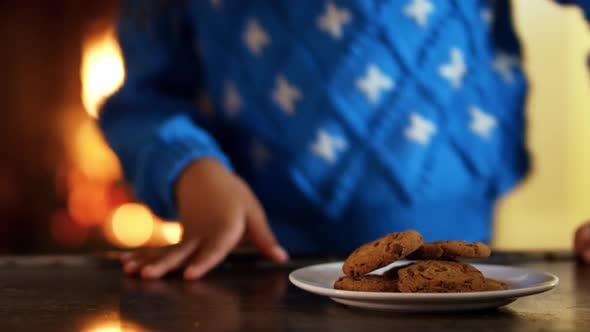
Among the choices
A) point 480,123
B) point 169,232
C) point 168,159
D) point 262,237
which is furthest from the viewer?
point 169,232

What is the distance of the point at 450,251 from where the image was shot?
0.46m

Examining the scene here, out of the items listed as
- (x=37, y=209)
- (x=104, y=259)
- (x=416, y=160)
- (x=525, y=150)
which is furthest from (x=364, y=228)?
(x=37, y=209)

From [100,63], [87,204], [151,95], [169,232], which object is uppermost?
[100,63]

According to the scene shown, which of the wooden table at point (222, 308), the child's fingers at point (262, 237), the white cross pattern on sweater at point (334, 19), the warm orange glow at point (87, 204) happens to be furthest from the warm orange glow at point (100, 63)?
the wooden table at point (222, 308)

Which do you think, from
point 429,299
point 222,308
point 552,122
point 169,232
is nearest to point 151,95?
point 222,308

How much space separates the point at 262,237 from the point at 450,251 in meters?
0.38

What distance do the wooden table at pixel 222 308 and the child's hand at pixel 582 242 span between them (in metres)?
0.06

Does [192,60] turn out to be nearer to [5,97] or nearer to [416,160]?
[416,160]

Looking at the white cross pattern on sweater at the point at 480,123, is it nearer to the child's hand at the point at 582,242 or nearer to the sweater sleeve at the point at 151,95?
the child's hand at the point at 582,242

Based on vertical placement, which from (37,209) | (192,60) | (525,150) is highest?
(192,60)

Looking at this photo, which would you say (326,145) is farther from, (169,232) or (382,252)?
(169,232)

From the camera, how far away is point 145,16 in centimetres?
110

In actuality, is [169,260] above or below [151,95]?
below

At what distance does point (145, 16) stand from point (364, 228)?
19.7 inches
